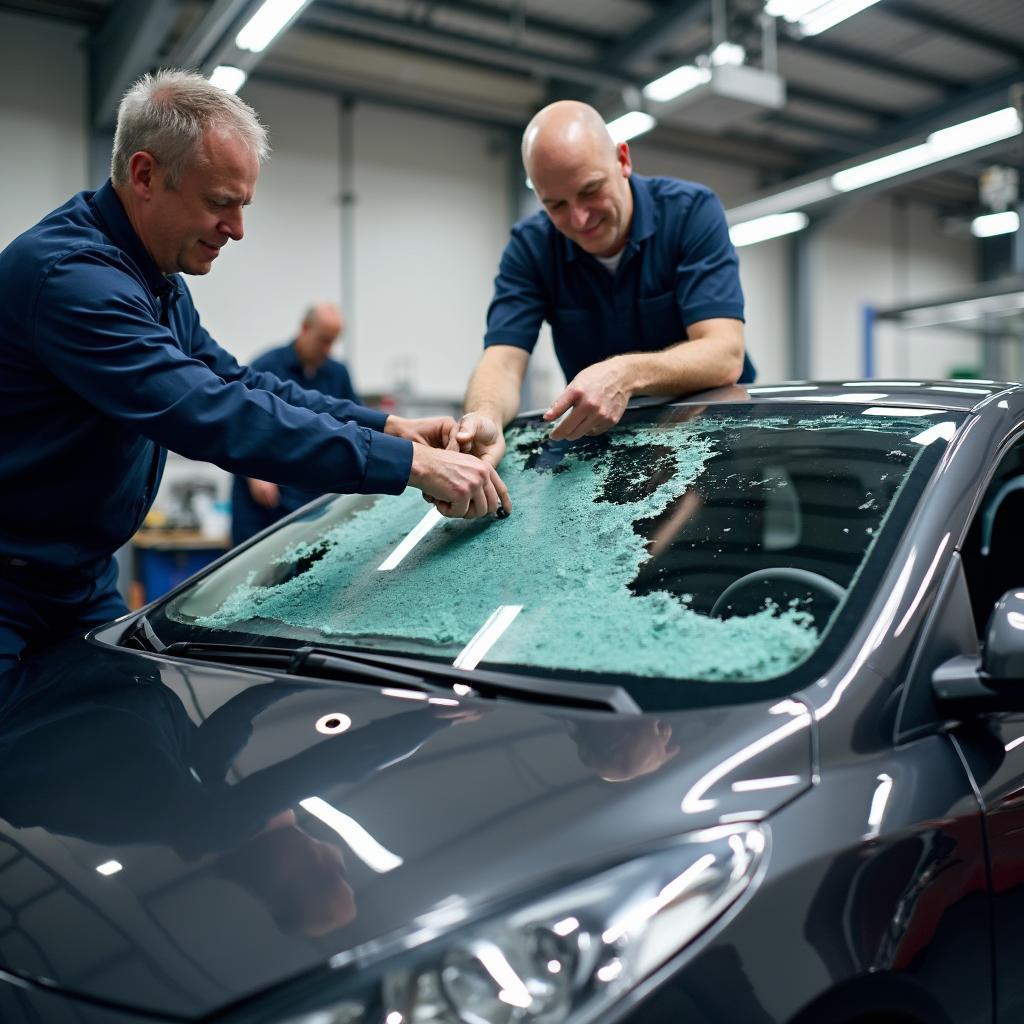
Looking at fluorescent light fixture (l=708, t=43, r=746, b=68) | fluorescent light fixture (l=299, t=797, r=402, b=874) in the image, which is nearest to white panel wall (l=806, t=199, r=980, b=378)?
fluorescent light fixture (l=708, t=43, r=746, b=68)

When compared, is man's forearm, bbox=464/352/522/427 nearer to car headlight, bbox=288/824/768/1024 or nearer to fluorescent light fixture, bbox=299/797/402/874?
fluorescent light fixture, bbox=299/797/402/874

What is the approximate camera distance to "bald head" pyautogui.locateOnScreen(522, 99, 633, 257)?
193 cm

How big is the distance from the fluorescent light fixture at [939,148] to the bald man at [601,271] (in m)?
4.55

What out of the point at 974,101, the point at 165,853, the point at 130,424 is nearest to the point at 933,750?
the point at 165,853

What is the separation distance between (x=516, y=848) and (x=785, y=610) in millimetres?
405

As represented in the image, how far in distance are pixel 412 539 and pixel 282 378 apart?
282cm

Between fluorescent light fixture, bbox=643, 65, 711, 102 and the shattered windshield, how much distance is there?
15.1ft

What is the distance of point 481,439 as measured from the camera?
62.6 inches

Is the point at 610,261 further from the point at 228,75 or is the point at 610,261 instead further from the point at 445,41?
the point at 445,41

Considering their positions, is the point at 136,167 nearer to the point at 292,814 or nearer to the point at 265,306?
the point at 292,814

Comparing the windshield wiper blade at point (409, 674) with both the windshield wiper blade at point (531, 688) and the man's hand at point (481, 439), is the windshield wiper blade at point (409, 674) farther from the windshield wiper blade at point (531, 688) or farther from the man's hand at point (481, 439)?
the man's hand at point (481, 439)

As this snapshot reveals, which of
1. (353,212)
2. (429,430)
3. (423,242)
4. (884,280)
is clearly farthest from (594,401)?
(884,280)

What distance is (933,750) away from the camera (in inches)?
36.7

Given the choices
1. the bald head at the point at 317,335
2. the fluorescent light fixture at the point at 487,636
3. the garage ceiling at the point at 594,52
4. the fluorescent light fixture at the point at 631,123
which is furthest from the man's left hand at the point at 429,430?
the fluorescent light fixture at the point at 631,123
